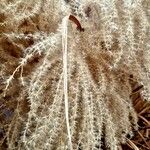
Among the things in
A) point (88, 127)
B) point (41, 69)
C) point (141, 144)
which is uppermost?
point (41, 69)

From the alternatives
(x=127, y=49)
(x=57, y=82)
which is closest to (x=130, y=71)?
(x=127, y=49)

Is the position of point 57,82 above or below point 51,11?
below

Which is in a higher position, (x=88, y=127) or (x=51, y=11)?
(x=51, y=11)

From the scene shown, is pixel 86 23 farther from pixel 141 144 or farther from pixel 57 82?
pixel 141 144

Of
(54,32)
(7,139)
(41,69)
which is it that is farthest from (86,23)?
(7,139)

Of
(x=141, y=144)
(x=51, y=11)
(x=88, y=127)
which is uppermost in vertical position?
(x=51, y=11)

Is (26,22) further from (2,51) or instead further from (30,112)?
(30,112)

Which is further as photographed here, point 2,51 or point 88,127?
point 2,51

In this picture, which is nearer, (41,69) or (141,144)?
(41,69)

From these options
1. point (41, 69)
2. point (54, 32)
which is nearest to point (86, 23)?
point (54, 32)
